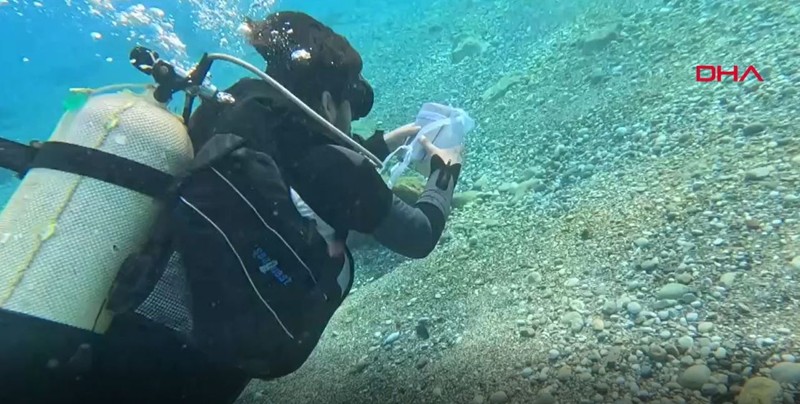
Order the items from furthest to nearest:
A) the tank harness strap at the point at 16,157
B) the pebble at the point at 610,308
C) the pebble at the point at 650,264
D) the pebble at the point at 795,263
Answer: the pebble at the point at 650,264, the pebble at the point at 610,308, the pebble at the point at 795,263, the tank harness strap at the point at 16,157

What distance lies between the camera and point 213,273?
7.02ft

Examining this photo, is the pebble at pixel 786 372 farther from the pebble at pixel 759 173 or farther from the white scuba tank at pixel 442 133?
the white scuba tank at pixel 442 133

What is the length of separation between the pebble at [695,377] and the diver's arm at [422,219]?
5.60 ft

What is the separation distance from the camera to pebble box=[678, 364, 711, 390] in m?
2.26

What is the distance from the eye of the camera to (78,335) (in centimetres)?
201

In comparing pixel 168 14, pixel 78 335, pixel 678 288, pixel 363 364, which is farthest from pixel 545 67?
pixel 168 14

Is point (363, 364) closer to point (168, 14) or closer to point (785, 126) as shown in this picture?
point (785, 126)

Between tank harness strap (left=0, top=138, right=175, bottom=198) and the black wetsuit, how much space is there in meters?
0.35

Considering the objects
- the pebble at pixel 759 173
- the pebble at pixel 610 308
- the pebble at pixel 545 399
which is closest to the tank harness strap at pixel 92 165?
the pebble at pixel 545 399

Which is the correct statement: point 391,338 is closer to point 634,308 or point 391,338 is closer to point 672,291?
point 634,308

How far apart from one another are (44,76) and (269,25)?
107 ft

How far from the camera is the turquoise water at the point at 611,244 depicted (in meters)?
2.62

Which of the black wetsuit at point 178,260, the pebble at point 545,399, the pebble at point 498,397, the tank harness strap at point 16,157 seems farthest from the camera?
the pebble at point 498,397

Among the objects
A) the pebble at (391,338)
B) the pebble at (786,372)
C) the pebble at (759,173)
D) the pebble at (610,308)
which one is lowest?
the pebble at (391,338)
